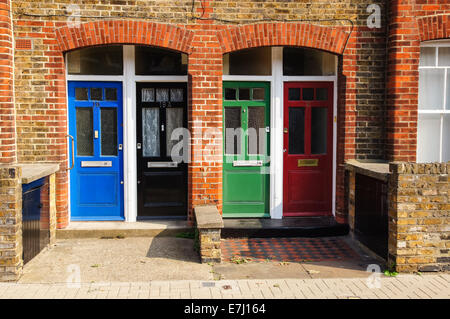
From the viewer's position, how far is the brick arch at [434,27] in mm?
7723

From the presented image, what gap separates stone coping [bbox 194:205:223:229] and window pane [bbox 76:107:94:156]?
206cm

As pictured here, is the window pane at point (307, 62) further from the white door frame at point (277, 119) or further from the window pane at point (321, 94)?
the window pane at point (321, 94)

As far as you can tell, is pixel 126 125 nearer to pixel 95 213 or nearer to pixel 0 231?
pixel 95 213

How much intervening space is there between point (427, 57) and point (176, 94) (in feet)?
13.2

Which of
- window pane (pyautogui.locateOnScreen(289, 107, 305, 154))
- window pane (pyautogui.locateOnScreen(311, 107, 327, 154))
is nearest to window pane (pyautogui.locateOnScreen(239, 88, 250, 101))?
window pane (pyautogui.locateOnScreen(289, 107, 305, 154))

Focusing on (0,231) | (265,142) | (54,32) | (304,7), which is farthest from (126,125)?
(304,7)

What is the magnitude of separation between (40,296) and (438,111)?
6420mm

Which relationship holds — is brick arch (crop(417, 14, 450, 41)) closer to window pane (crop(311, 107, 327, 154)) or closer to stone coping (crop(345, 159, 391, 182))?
window pane (crop(311, 107, 327, 154))

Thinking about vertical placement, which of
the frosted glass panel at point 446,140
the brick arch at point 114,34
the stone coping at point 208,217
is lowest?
the stone coping at point 208,217

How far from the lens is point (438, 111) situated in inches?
322

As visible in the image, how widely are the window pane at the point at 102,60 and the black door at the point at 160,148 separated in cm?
59

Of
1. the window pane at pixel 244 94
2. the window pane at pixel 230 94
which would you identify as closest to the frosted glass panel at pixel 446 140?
the window pane at pixel 244 94

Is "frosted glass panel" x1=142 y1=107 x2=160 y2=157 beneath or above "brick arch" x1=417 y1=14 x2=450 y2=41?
beneath

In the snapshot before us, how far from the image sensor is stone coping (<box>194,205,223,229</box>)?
6578 millimetres
